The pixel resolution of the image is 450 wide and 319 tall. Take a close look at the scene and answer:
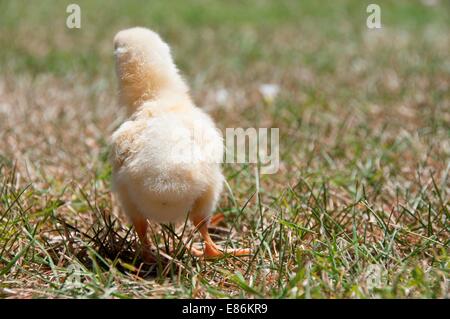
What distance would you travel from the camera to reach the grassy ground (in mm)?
2240

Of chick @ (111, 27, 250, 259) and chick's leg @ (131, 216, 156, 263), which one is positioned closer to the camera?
chick @ (111, 27, 250, 259)

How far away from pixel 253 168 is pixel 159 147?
1.20 m

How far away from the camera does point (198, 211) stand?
8.13 ft

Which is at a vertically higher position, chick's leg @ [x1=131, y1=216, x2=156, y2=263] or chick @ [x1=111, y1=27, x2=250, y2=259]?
chick @ [x1=111, y1=27, x2=250, y2=259]

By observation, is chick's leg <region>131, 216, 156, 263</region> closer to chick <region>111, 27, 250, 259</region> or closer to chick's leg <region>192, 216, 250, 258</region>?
chick <region>111, 27, 250, 259</region>

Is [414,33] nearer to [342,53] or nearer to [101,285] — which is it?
[342,53]

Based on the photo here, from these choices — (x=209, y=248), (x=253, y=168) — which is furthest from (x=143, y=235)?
(x=253, y=168)

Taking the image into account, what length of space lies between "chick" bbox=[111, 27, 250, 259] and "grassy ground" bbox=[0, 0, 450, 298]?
0.17 metres

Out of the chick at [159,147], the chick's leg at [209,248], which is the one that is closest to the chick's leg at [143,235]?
the chick at [159,147]

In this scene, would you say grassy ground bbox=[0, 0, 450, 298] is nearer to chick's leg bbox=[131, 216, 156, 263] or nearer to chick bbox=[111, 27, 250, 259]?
chick's leg bbox=[131, 216, 156, 263]

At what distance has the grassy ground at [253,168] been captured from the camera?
88.2 inches

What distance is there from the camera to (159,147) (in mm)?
2232

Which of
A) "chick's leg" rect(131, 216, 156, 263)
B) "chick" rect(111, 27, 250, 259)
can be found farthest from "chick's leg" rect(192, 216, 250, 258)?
"chick's leg" rect(131, 216, 156, 263)

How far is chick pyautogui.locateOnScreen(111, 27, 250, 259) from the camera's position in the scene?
2.23 m
